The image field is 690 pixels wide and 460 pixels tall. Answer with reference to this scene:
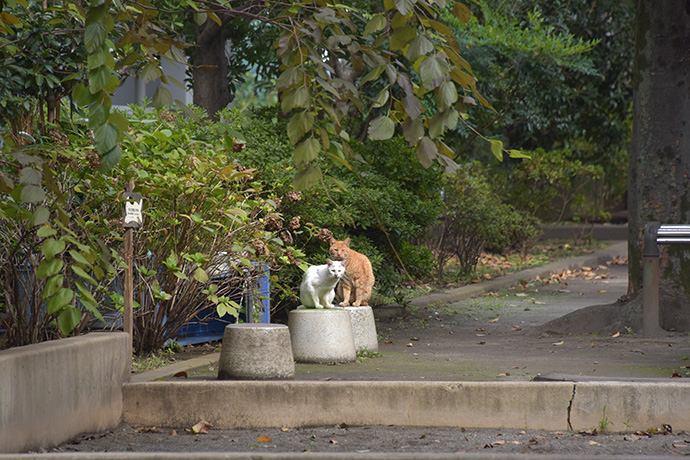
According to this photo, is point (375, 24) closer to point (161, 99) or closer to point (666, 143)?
point (161, 99)

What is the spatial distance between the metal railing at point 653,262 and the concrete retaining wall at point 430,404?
2.97m

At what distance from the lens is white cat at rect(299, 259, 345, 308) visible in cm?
761

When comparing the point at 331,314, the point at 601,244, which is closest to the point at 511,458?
the point at 331,314

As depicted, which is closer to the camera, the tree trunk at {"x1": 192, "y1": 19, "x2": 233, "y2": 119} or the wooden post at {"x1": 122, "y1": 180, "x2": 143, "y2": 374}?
the wooden post at {"x1": 122, "y1": 180, "x2": 143, "y2": 374}

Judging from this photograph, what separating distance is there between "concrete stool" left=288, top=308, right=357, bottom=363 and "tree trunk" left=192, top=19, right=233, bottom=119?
650 cm

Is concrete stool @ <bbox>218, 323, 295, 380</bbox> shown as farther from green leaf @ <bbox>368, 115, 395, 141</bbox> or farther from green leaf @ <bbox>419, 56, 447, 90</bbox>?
green leaf @ <bbox>419, 56, 447, 90</bbox>

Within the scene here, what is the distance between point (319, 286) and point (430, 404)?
7.54ft

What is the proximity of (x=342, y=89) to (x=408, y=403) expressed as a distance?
246 centimetres

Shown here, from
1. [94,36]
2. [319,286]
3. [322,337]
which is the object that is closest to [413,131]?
[94,36]

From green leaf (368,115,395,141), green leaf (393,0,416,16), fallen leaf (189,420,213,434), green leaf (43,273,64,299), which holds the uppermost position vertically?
green leaf (393,0,416,16)

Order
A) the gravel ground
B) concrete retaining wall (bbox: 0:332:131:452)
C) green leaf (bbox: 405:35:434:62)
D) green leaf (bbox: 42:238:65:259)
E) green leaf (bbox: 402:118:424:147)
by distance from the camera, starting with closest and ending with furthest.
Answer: green leaf (bbox: 405:35:434:62) → green leaf (bbox: 402:118:424:147) → green leaf (bbox: 42:238:65:259) → concrete retaining wall (bbox: 0:332:131:452) → the gravel ground

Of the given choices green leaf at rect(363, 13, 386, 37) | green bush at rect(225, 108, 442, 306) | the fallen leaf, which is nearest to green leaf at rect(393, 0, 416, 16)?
green leaf at rect(363, 13, 386, 37)

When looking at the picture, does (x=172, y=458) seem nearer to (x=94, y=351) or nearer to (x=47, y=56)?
(x=94, y=351)

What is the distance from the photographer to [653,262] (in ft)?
27.3
